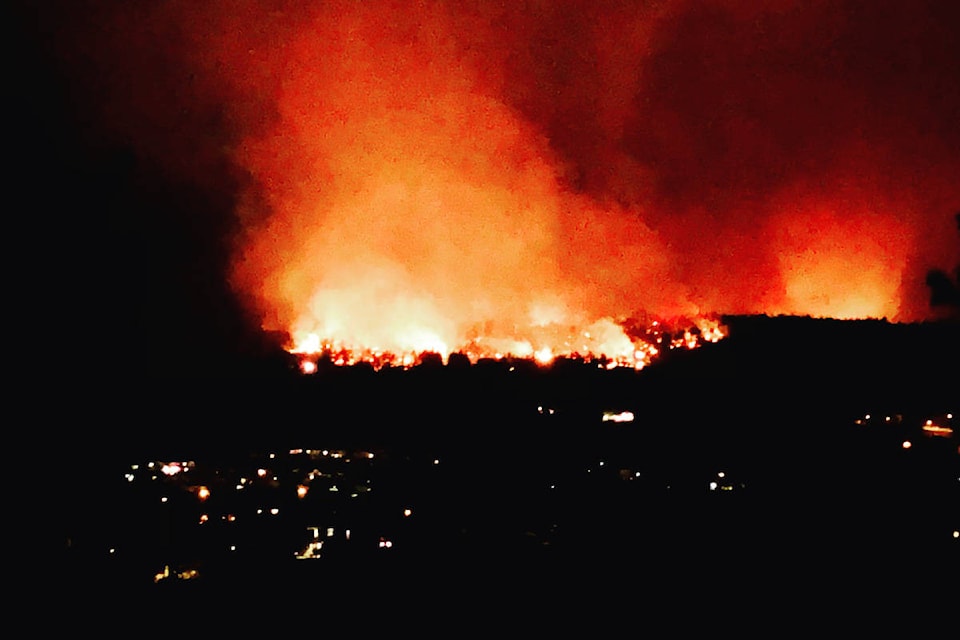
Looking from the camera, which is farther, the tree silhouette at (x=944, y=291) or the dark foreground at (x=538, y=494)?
the tree silhouette at (x=944, y=291)

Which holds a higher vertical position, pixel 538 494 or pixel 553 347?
pixel 553 347

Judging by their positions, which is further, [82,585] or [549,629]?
[82,585]

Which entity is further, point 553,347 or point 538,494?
point 553,347

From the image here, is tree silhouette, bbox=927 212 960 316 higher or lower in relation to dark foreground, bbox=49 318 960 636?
higher

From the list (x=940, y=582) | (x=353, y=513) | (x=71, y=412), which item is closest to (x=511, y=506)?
(x=353, y=513)

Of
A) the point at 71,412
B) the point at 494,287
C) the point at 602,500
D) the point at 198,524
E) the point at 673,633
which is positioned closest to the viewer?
the point at 673,633

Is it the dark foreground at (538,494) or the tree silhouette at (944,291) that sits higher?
the tree silhouette at (944,291)

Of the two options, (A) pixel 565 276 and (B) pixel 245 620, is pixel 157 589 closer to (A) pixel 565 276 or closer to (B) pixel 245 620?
(B) pixel 245 620

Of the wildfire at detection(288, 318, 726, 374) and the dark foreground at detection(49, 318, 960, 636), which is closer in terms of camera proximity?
the dark foreground at detection(49, 318, 960, 636)

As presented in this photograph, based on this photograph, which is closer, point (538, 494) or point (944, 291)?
point (538, 494)

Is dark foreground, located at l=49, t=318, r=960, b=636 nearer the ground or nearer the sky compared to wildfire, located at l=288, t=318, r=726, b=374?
nearer the ground

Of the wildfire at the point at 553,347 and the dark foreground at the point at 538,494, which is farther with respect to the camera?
the wildfire at the point at 553,347
